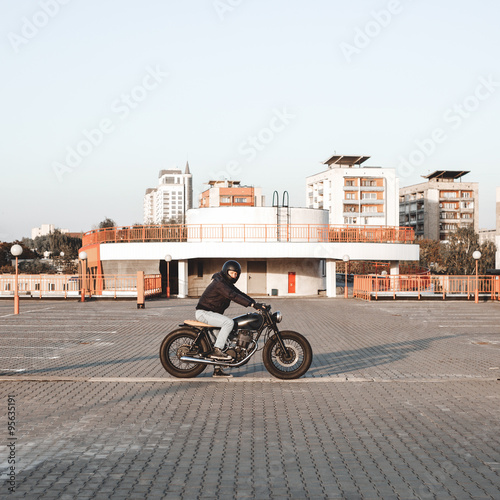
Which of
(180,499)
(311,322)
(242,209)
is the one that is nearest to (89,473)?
(180,499)

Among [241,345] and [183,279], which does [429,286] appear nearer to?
[183,279]

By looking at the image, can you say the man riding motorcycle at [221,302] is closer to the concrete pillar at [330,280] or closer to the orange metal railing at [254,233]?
the orange metal railing at [254,233]

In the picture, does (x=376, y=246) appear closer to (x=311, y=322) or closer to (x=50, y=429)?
(x=311, y=322)

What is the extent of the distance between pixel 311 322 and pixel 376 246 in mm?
18071

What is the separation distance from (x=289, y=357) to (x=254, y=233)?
92.6 ft

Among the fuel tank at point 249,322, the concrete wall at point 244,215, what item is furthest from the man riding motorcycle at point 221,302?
the concrete wall at point 244,215

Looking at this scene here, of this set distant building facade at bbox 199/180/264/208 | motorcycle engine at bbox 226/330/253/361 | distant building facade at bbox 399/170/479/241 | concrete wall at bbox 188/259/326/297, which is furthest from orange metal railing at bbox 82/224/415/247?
distant building facade at bbox 399/170/479/241

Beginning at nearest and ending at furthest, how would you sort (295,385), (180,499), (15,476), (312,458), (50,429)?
(180,499) → (15,476) → (312,458) → (50,429) → (295,385)

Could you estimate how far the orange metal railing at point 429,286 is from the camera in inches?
1284

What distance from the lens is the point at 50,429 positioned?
6.81 m

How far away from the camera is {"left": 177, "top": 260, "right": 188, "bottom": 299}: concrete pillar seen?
36312 millimetres

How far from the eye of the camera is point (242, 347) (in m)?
9.47

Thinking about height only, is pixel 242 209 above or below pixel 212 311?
above

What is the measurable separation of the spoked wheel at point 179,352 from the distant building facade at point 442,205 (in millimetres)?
123840
